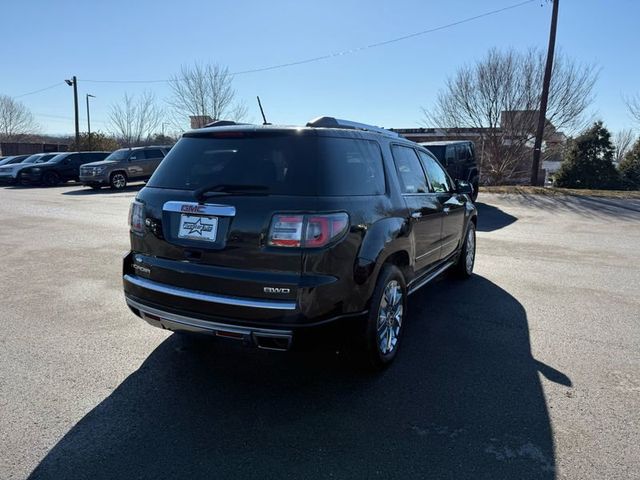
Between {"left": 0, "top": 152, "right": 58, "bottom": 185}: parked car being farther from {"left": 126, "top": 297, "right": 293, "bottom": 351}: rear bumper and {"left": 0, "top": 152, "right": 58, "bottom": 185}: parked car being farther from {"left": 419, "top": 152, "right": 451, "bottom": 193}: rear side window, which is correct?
{"left": 126, "top": 297, "right": 293, "bottom": 351}: rear bumper

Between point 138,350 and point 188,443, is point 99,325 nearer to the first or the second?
point 138,350

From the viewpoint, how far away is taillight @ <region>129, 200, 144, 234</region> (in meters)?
3.40

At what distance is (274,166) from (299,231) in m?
0.52

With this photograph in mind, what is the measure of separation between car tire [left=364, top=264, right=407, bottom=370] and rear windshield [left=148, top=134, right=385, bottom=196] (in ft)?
2.24

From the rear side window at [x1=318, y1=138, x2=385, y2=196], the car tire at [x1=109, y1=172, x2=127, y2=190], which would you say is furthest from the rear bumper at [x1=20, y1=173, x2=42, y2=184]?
the rear side window at [x1=318, y1=138, x2=385, y2=196]

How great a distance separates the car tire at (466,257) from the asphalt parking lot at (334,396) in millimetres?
422

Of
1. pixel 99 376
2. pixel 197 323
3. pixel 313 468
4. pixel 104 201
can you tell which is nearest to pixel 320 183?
pixel 197 323

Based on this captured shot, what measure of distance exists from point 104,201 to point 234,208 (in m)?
14.7

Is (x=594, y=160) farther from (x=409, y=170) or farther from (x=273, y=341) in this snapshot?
(x=273, y=341)

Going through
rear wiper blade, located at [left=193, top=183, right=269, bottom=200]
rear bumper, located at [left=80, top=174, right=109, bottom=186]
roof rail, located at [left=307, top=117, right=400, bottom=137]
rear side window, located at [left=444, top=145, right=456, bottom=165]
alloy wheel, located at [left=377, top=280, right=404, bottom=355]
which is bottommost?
alloy wheel, located at [left=377, top=280, right=404, bottom=355]

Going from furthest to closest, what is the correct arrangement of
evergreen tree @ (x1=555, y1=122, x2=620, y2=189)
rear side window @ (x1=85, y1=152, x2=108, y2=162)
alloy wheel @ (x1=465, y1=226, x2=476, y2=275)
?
evergreen tree @ (x1=555, y1=122, x2=620, y2=189) < rear side window @ (x1=85, y1=152, x2=108, y2=162) < alloy wheel @ (x1=465, y1=226, x2=476, y2=275)

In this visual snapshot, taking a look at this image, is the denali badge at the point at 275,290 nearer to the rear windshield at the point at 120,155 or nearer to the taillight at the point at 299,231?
the taillight at the point at 299,231

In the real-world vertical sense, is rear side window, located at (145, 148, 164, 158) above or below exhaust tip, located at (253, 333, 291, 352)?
above

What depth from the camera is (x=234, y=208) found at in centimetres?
296
